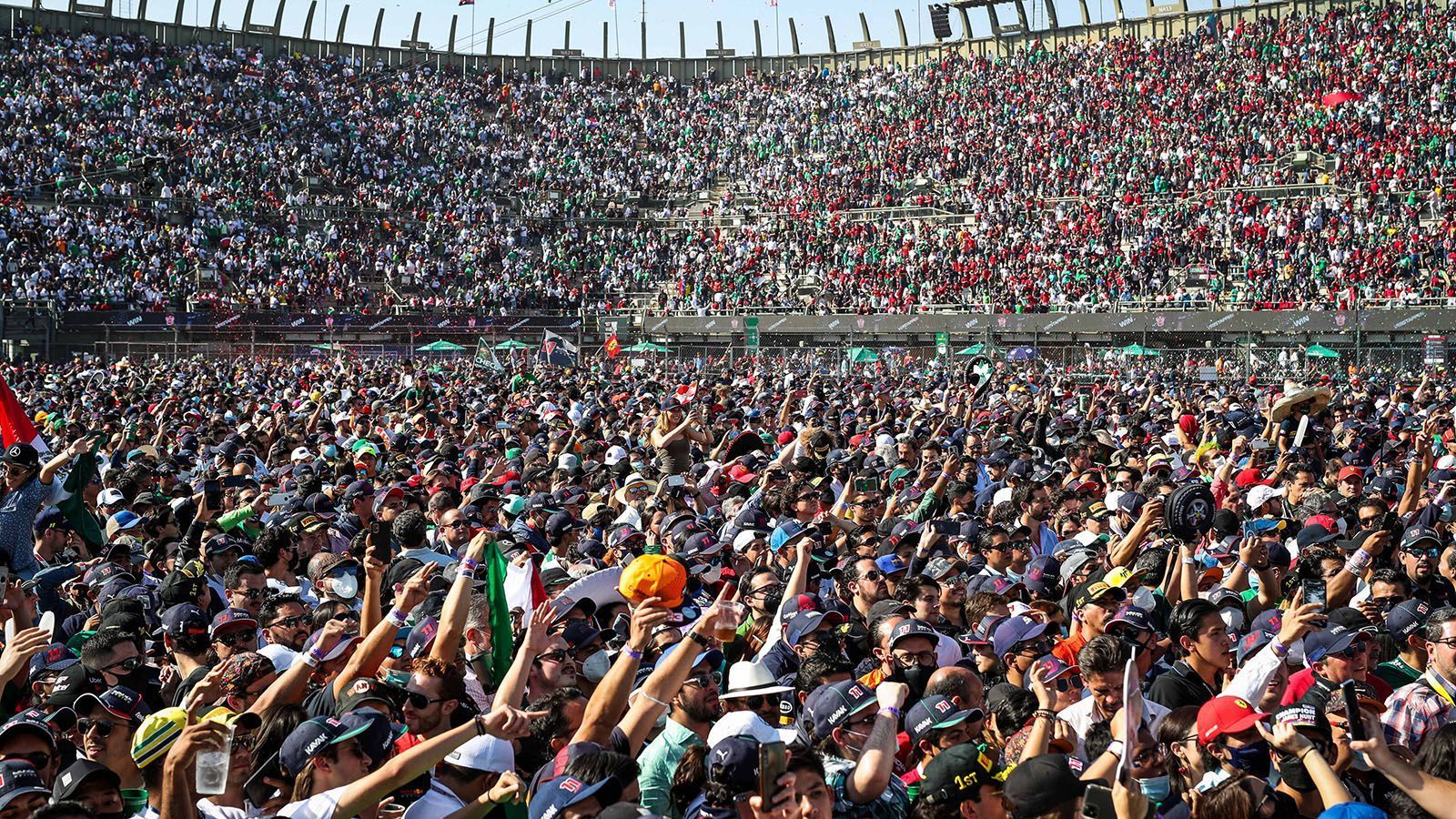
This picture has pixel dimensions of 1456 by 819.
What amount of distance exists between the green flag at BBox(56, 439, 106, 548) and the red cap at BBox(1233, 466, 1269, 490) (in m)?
9.66

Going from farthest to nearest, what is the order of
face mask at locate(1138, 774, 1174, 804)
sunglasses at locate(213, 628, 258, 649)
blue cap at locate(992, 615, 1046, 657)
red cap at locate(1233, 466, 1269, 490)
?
red cap at locate(1233, 466, 1269, 490), sunglasses at locate(213, 628, 258, 649), blue cap at locate(992, 615, 1046, 657), face mask at locate(1138, 774, 1174, 804)

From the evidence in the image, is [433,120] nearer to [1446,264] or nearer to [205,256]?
[205,256]

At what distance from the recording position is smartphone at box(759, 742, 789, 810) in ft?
14.0

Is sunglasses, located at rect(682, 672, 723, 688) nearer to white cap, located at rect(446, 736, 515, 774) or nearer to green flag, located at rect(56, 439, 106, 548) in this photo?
white cap, located at rect(446, 736, 515, 774)

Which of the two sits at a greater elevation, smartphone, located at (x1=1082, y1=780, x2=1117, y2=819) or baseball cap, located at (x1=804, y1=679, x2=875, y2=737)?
smartphone, located at (x1=1082, y1=780, x2=1117, y2=819)

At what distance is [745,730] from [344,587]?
4.21 meters

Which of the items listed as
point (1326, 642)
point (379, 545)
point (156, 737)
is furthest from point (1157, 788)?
point (379, 545)

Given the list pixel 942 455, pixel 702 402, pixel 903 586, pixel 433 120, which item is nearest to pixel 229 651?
pixel 903 586

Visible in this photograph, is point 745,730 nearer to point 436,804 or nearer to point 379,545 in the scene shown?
point 436,804

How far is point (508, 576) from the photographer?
7859 millimetres

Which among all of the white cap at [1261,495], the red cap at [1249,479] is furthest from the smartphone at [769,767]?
the red cap at [1249,479]

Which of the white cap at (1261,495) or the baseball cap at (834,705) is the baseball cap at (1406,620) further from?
the white cap at (1261,495)

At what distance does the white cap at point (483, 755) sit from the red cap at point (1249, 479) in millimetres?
10127

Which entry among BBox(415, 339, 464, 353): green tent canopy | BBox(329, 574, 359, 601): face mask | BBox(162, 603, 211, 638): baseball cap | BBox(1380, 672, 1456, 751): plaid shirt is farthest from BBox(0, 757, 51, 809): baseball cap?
BBox(415, 339, 464, 353): green tent canopy
